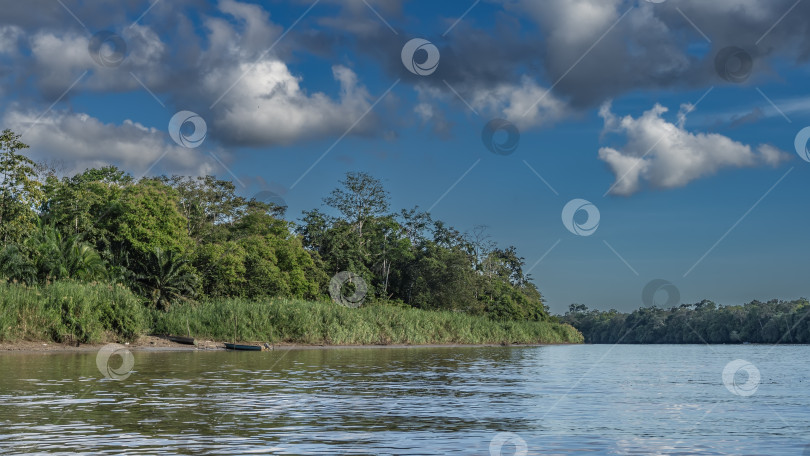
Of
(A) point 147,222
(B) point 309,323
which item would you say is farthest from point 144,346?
(A) point 147,222

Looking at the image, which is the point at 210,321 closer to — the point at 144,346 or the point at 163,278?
the point at 163,278

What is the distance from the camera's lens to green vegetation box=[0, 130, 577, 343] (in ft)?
161

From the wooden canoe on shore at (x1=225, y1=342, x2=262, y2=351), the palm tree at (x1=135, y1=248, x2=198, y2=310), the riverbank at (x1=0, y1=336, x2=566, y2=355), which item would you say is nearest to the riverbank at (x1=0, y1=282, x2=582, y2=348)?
the riverbank at (x1=0, y1=336, x2=566, y2=355)

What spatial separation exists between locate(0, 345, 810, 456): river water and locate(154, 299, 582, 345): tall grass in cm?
2683

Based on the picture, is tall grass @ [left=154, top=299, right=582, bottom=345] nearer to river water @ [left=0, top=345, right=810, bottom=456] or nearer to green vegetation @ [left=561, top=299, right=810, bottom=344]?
river water @ [left=0, top=345, right=810, bottom=456]

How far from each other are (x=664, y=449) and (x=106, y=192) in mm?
62199

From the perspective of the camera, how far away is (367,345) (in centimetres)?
6838

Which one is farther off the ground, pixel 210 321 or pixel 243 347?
pixel 210 321

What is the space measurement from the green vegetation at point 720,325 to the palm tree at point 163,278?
4704 inches

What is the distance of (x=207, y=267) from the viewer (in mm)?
69250

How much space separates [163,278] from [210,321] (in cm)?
610

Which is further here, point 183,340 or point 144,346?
point 183,340

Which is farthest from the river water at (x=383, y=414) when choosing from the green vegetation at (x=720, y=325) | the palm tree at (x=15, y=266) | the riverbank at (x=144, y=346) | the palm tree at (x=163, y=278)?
the green vegetation at (x=720, y=325)

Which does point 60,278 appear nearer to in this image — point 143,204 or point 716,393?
point 143,204
